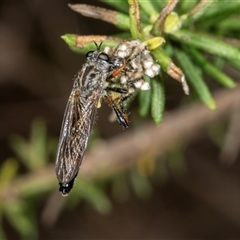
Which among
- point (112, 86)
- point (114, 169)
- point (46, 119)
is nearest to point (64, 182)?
point (112, 86)

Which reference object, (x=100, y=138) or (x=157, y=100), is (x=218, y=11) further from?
(x=100, y=138)

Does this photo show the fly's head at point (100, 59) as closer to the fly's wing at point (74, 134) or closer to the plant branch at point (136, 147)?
the fly's wing at point (74, 134)

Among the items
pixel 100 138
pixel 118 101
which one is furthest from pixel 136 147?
pixel 118 101

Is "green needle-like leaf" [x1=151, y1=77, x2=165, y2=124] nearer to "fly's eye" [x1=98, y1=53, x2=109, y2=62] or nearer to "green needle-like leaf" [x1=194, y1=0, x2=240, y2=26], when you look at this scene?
"fly's eye" [x1=98, y1=53, x2=109, y2=62]

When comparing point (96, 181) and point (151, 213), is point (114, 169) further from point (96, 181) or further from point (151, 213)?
point (151, 213)

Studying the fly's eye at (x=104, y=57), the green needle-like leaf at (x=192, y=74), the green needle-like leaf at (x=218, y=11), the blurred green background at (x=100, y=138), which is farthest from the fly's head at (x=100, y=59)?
the blurred green background at (x=100, y=138)

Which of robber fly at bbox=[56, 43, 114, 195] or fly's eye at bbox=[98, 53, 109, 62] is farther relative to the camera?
robber fly at bbox=[56, 43, 114, 195]

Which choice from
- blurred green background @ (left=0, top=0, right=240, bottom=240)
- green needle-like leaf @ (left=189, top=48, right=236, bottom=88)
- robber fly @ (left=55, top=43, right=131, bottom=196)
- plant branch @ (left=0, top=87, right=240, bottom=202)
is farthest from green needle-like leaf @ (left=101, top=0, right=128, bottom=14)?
blurred green background @ (left=0, top=0, right=240, bottom=240)
